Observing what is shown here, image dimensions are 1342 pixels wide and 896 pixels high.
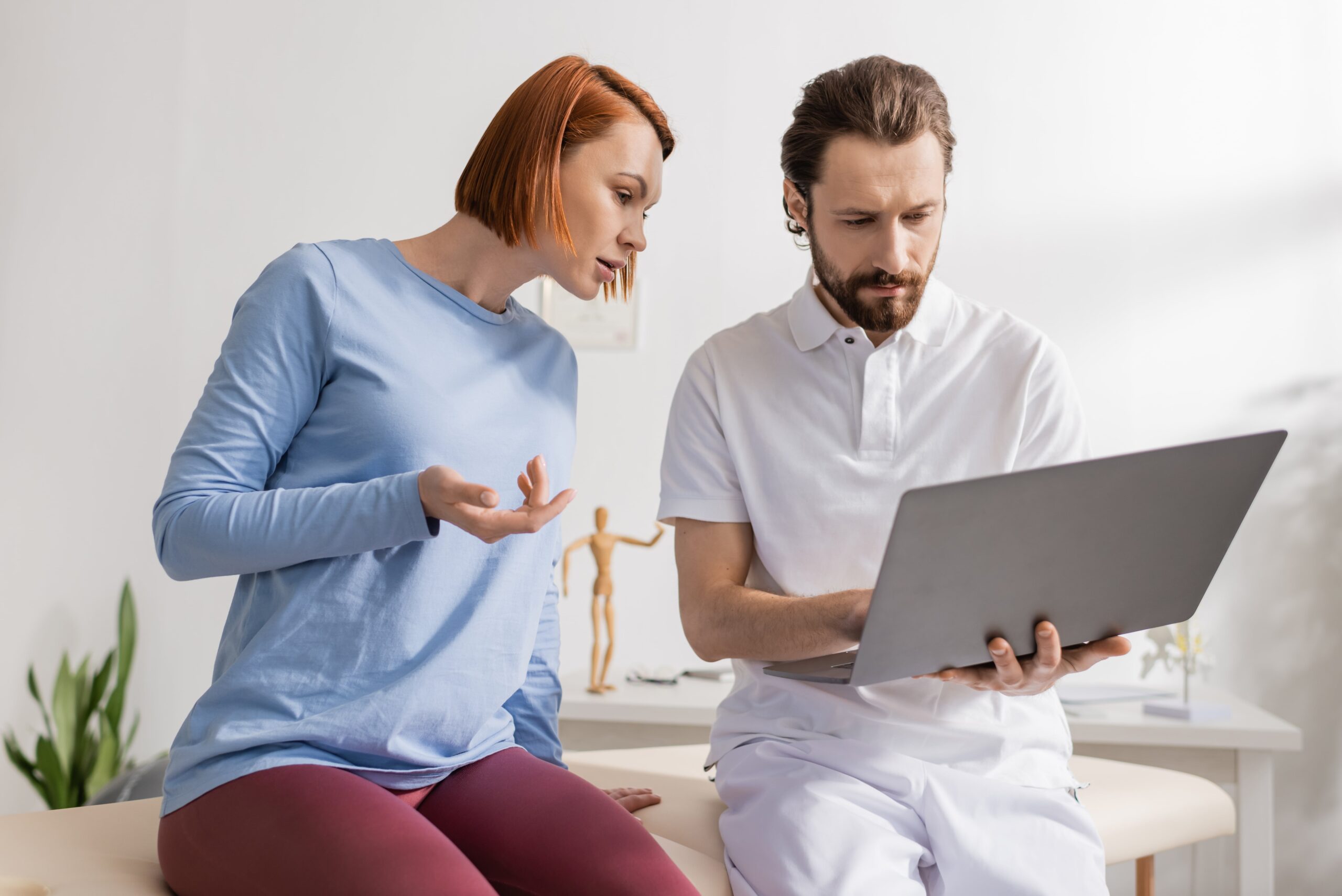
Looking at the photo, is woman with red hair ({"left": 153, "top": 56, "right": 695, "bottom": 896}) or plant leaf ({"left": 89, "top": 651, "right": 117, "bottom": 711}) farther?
plant leaf ({"left": 89, "top": 651, "right": 117, "bottom": 711})

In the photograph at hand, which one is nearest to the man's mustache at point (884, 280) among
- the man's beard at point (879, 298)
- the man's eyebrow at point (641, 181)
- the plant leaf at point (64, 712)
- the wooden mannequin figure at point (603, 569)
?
the man's beard at point (879, 298)

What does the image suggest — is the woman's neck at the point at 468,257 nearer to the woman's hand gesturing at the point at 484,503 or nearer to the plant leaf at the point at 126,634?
the woman's hand gesturing at the point at 484,503

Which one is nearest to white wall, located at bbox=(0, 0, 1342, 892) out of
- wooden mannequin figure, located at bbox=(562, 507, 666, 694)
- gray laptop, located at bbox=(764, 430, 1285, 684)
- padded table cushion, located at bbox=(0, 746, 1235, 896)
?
wooden mannequin figure, located at bbox=(562, 507, 666, 694)

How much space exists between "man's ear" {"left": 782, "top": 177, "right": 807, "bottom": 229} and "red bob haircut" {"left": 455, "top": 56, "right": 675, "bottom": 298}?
1.03 ft

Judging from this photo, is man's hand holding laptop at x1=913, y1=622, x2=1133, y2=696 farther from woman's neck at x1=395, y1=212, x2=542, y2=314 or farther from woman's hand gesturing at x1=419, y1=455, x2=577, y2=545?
woman's neck at x1=395, y1=212, x2=542, y2=314

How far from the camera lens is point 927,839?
113 cm

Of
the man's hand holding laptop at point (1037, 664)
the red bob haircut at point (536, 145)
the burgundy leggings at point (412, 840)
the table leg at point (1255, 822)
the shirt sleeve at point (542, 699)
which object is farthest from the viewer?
the table leg at point (1255, 822)

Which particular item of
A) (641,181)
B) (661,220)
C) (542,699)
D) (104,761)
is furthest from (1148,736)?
(104,761)

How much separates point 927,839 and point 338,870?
632 millimetres

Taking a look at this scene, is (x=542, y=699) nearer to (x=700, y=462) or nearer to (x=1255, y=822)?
(x=700, y=462)

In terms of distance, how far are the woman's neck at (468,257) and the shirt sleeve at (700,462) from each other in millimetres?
275

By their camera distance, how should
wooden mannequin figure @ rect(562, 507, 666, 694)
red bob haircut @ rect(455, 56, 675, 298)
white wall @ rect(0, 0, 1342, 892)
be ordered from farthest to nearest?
white wall @ rect(0, 0, 1342, 892), wooden mannequin figure @ rect(562, 507, 666, 694), red bob haircut @ rect(455, 56, 675, 298)

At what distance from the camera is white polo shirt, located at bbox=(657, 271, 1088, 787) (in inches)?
47.6

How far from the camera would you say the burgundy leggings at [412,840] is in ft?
2.82
